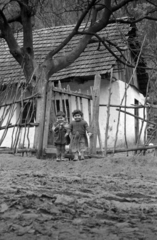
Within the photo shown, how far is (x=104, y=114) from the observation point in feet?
43.1

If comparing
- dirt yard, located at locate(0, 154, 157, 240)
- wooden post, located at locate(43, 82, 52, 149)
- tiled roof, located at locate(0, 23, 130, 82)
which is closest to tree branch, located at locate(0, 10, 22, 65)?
tiled roof, located at locate(0, 23, 130, 82)

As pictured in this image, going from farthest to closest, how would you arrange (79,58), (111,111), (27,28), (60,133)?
(79,58), (111,111), (27,28), (60,133)

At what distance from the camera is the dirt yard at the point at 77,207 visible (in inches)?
97.6

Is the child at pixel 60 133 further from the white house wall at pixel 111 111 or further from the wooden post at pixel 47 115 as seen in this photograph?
the white house wall at pixel 111 111

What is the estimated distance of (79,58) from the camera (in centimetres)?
1393

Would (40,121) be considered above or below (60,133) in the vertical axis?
above

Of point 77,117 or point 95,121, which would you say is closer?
point 77,117

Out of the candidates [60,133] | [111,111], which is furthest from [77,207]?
[111,111]

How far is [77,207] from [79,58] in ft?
36.5

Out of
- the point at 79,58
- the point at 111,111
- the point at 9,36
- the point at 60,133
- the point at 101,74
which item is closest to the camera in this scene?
the point at 60,133

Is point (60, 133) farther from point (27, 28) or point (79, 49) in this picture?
point (27, 28)

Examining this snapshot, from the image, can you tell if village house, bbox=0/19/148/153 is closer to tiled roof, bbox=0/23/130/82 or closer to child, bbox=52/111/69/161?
tiled roof, bbox=0/23/130/82

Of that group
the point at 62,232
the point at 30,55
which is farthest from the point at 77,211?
the point at 30,55

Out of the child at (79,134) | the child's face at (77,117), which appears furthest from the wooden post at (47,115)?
the child's face at (77,117)
